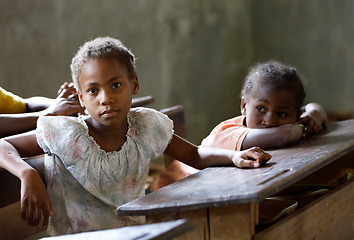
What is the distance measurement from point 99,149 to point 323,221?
1.00m

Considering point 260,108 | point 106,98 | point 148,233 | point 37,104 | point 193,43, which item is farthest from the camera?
point 193,43

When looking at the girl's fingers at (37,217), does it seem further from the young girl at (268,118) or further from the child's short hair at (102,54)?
the young girl at (268,118)

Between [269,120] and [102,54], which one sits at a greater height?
[102,54]

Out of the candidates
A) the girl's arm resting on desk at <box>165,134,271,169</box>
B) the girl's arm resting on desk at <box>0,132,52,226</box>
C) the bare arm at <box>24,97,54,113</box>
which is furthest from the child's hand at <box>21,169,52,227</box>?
the bare arm at <box>24,97,54,113</box>

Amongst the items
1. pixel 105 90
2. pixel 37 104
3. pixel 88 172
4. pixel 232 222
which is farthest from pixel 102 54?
pixel 37 104

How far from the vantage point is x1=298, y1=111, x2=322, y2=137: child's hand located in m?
2.39

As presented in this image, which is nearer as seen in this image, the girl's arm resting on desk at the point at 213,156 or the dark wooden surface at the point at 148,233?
the dark wooden surface at the point at 148,233

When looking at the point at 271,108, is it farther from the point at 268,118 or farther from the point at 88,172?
the point at 88,172

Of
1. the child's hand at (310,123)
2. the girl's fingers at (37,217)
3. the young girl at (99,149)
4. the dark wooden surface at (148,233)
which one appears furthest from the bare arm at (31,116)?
the child's hand at (310,123)

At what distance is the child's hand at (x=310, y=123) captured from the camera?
94.0 inches

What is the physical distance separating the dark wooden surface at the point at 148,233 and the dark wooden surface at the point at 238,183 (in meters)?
0.15

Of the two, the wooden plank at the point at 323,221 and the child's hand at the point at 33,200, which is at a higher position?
the child's hand at the point at 33,200

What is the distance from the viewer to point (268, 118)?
227cm

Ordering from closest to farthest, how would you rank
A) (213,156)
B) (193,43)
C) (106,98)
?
(106,98), (213,156), (193,43)
